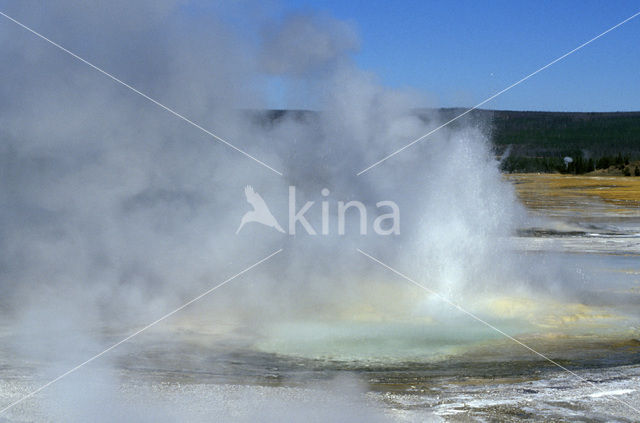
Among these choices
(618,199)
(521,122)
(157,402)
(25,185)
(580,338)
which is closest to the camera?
(157,402)

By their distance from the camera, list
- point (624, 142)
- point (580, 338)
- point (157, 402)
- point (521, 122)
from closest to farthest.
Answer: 1. point (157, 402)
2. point (580, 338)
3. point (624, 142)
4. point (521, 122)

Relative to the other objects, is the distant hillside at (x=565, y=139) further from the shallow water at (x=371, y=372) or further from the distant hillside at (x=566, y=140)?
the shallow water at (x=371, y=372)

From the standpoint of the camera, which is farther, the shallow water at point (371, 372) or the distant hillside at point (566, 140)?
the distant hillside at point (566, 140)

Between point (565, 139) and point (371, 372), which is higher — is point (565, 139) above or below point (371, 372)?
above

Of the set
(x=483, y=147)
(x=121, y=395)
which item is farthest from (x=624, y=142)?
(x=121, y=395)

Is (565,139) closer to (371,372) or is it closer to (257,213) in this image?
(257,213)

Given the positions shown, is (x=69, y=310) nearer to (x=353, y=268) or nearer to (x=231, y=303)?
(x=231, y=303)

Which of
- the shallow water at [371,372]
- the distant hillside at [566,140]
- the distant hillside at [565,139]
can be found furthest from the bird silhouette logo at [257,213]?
the distant hillside at [566,140]

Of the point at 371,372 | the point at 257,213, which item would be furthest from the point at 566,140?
the point at 371,372
